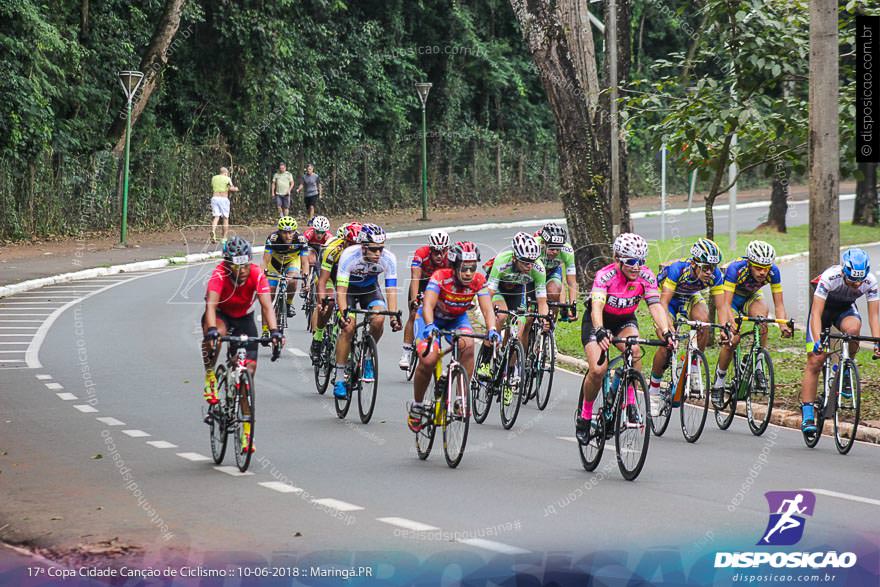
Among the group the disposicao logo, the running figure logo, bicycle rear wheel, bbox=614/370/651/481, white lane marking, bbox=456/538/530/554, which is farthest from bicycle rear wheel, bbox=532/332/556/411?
white lane marking, bbox=456/538/530/554

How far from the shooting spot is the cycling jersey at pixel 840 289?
12719mm

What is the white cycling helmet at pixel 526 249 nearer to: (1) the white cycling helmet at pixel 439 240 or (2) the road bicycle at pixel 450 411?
(1) the white cycling helmet at pixel 439 240

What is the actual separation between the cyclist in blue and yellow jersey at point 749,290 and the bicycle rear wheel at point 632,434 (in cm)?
279

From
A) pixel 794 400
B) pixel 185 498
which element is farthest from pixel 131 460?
pixel 794 400

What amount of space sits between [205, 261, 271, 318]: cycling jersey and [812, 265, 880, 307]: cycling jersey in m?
5.05

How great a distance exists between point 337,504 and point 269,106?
1453 inches

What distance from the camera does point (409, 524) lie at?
909 cm

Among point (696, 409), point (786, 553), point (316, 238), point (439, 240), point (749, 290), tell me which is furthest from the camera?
point (316, 238)

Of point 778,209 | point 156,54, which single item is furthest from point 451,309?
point 156,54

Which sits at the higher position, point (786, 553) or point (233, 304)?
point (233, 304)

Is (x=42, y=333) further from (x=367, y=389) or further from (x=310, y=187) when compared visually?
(x=310, y=187)

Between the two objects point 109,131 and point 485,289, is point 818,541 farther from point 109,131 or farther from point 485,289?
point 109,131

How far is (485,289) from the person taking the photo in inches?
498

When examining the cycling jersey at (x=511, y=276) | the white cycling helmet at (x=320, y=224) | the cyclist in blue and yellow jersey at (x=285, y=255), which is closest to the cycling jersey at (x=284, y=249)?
the cyclist in blue and yellow jersey at (x=285, y=255)
